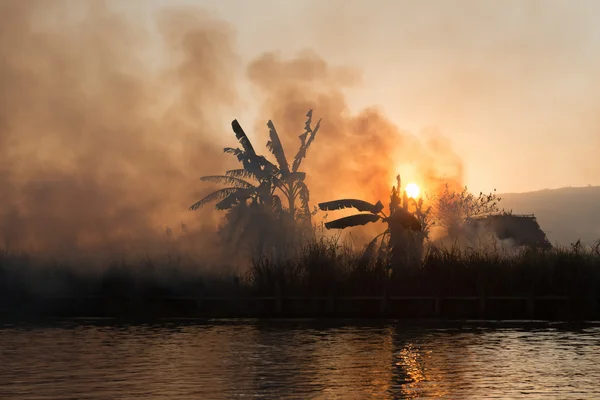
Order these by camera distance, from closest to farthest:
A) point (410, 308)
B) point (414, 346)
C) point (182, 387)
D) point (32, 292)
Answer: point (182, 387) → point (414, 346) → point (410, 308) → point (32, 292)

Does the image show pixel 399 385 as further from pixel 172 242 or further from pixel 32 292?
pixel 172 242

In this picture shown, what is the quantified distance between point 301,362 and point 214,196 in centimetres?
4199

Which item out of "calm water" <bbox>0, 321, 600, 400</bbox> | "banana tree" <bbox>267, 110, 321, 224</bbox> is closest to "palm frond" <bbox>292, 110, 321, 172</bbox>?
"banana tree" <bbox>267, 110, 321, 224</bbox>

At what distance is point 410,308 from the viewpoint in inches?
1572

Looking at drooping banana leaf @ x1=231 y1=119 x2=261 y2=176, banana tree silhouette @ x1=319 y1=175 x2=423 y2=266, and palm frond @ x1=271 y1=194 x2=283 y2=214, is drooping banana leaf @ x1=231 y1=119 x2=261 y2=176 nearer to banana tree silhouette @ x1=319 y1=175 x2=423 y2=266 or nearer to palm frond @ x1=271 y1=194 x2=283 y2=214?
palm frond @ x1=271 y1=194 x2=283 y2=214

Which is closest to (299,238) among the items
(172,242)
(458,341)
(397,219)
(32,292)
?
(172,242)

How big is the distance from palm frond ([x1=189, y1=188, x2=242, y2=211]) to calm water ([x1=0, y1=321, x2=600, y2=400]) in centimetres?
2940

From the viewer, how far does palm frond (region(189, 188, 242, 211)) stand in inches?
2496

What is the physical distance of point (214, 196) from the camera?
63.4m

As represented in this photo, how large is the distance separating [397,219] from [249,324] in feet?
48.5

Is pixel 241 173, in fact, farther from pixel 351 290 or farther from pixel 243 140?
pixel 351 290

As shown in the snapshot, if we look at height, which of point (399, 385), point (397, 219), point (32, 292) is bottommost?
point (399, 385)

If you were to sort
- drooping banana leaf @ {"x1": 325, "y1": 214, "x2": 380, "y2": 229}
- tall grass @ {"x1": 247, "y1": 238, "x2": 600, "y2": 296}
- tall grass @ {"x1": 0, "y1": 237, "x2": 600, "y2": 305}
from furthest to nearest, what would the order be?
1. drooping banana leaf @ {"x1": 325, "y1": 214, "x2": 380, "y2": 229}
2. tall grass @ {"x1": 0, "y1": 237, "x2": 600, "y2": 305}
3. tall grass @ {"x1": 247, "y1": 238, "x2": 600, "y2": 296}

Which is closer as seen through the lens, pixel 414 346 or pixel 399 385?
pixel 399 385
